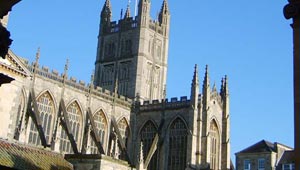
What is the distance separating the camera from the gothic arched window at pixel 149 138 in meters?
50.0

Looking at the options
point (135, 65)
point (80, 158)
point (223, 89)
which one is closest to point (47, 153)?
point (80, 158)

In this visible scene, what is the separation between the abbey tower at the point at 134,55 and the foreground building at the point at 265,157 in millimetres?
15819

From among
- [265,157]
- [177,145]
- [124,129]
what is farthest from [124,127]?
[265,157]

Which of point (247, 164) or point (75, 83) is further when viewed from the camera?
point (247, 164)

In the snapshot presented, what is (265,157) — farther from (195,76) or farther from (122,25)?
Answer: (122,25)

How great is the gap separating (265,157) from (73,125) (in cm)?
1820

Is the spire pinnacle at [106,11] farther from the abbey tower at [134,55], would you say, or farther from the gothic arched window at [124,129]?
the gothic arched window at [124,129]

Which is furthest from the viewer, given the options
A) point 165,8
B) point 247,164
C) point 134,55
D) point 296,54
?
point 165,8

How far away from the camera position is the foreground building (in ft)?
156

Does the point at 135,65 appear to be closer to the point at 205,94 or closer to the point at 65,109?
the point at 205,94

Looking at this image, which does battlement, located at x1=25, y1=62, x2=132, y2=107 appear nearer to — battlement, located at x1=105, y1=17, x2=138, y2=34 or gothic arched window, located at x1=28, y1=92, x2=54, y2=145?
gothic arched window, located at x1=28, y1=92, x2=54, y2=145

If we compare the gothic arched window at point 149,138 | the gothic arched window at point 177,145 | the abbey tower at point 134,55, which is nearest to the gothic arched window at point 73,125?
the gothic arched window at point 149,138

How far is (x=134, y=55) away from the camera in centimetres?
6294

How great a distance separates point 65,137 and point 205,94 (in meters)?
14.0
